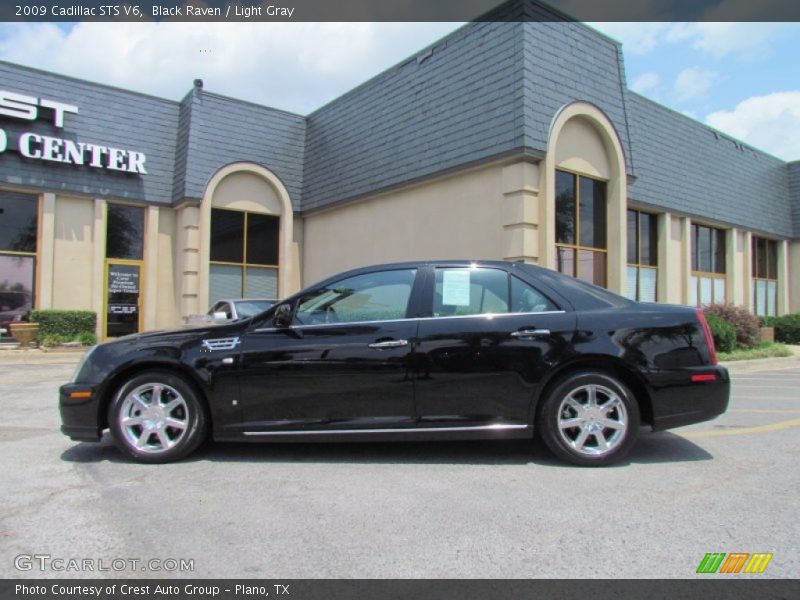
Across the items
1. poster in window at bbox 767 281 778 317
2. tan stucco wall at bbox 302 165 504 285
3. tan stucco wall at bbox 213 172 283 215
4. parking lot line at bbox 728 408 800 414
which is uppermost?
tan stucco wall at bbox 213 172 283 215

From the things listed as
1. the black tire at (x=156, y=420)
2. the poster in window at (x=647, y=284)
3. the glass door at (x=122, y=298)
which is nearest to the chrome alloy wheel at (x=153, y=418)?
the black tire at (x=156, y=420)

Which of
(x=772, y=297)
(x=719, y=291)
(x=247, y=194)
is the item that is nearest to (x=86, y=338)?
(x=247, y=194)

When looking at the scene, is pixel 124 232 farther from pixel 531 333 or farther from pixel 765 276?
pixel 765 276

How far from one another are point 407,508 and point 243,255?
1439 cm

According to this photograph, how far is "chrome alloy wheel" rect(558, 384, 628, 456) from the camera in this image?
4402 mm

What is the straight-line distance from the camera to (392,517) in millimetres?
3426

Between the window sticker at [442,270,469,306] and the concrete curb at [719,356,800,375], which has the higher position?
the window sticker at [442,270,469,306]

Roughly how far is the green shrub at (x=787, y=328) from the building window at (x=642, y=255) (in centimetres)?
660

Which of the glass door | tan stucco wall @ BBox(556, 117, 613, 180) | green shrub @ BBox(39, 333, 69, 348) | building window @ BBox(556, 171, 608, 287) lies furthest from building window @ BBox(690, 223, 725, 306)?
green shrub @ BBox(39, 333, 69, 348)

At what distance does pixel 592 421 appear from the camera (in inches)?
174

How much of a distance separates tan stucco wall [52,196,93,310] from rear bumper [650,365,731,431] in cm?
1487

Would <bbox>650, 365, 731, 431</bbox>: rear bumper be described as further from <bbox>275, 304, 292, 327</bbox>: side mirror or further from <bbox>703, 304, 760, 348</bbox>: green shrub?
A: <bbox>703, 304, 760, 348</bbox>: green shrub

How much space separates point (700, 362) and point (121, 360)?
4.68m

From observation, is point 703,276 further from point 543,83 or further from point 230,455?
point 230,455
